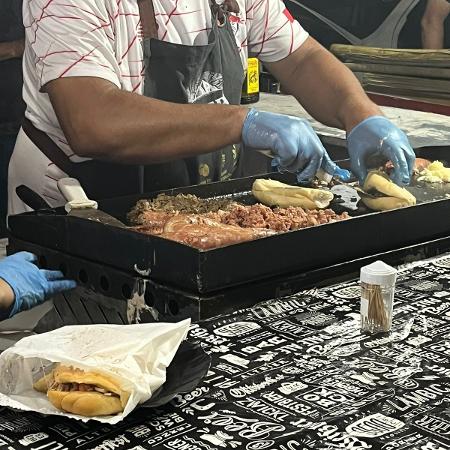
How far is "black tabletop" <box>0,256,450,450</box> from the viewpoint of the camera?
1.52 metres

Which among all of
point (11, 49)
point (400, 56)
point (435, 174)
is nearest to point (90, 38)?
point (11, 49)

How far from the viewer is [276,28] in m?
3.57

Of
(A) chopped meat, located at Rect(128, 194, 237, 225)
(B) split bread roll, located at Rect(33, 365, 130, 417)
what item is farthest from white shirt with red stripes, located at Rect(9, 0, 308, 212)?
(B) split bread roll, located at Rect(33, 365, 130, 417)

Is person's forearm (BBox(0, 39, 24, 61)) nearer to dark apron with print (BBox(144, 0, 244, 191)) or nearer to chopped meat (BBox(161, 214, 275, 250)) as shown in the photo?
dark apron with print (BBox(144, 0, 244, 191))

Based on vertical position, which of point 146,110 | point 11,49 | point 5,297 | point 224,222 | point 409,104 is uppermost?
point 11,49

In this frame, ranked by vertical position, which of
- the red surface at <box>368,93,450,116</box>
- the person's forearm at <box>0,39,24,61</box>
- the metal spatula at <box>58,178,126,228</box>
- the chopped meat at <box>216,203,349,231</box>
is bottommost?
the chopped meat at <box>216,203,349,231</box>

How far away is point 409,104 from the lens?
410 cm

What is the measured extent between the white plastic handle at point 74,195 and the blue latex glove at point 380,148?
0.98 meters

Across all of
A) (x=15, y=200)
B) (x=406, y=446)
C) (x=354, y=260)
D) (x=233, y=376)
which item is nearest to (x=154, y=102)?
(x=15, y=200)

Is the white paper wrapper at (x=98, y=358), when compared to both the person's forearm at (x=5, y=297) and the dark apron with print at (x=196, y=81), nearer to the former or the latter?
the person's forearm at (x=5, y=297)

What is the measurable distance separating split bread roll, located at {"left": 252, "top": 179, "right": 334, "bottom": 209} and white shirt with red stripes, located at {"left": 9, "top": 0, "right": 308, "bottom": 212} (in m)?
0.60

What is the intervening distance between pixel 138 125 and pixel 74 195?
35cm

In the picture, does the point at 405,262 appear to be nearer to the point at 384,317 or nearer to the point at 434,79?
the point at 384,317

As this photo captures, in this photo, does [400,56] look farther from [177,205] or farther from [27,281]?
[27,281]
